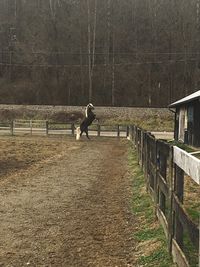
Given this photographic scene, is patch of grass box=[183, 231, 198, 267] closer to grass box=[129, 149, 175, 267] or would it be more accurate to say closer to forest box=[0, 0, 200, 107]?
grass box=[129, 149, 175, 267]

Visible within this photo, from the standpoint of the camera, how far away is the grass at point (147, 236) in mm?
5226

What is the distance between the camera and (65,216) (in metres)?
7.49

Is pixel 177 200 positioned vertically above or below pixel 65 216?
above

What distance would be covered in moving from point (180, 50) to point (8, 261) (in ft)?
203

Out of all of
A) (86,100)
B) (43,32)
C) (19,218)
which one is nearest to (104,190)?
(19,218)

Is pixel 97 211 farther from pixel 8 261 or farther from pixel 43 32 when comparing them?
pixel 43 32

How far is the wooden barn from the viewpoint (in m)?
22.6

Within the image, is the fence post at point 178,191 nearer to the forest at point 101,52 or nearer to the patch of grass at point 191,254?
the patch of grass at point 191,254

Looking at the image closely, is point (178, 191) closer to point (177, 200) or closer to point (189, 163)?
point (177, 200)

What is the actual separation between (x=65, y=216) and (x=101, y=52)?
57.7 metres

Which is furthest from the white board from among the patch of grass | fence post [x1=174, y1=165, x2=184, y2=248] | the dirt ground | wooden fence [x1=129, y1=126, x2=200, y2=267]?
the dirt ground

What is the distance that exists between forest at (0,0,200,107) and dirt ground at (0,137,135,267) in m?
46.5

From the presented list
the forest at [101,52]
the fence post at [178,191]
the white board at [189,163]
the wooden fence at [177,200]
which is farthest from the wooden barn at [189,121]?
the forest at [101,52]

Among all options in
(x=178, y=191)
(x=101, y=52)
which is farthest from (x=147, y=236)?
(x=101, y=52)
